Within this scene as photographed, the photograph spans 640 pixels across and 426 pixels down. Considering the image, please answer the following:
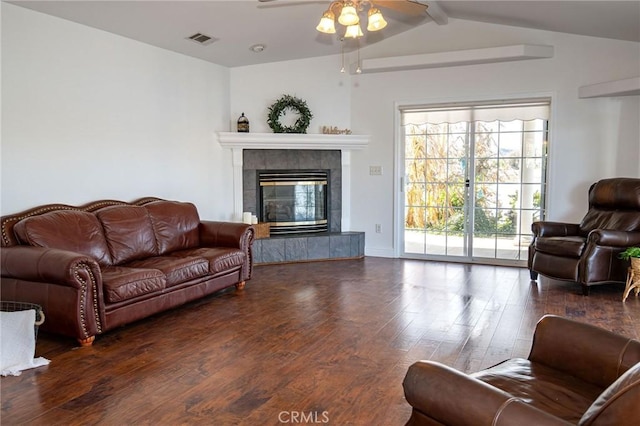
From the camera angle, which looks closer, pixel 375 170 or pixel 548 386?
pixel 548 386

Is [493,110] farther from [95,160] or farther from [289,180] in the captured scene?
[95,160]

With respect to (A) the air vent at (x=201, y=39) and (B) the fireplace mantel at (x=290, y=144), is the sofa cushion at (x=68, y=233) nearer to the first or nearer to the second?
(A) the air vent at (x=201, y=39)

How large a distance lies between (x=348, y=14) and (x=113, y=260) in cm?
281

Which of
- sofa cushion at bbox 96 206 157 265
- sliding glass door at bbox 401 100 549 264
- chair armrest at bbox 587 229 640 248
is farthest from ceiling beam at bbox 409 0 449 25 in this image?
sofa cushion at bbox 96 206 157 265

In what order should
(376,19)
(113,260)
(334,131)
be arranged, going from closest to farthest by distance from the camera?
(376,19) → (113,260) → (334,131)

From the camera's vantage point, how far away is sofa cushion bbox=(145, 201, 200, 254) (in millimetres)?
4730

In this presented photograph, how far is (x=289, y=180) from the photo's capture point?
6.54 metres

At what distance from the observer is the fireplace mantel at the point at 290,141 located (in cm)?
614

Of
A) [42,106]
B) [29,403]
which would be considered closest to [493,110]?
[42,106]

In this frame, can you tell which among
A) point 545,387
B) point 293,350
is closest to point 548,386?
point 545,387

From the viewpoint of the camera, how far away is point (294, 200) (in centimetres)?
660

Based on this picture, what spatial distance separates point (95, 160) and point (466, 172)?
4.38 m

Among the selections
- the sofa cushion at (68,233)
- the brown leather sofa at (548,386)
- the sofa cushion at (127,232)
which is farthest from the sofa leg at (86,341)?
the brown leather sofa at (548,386)
